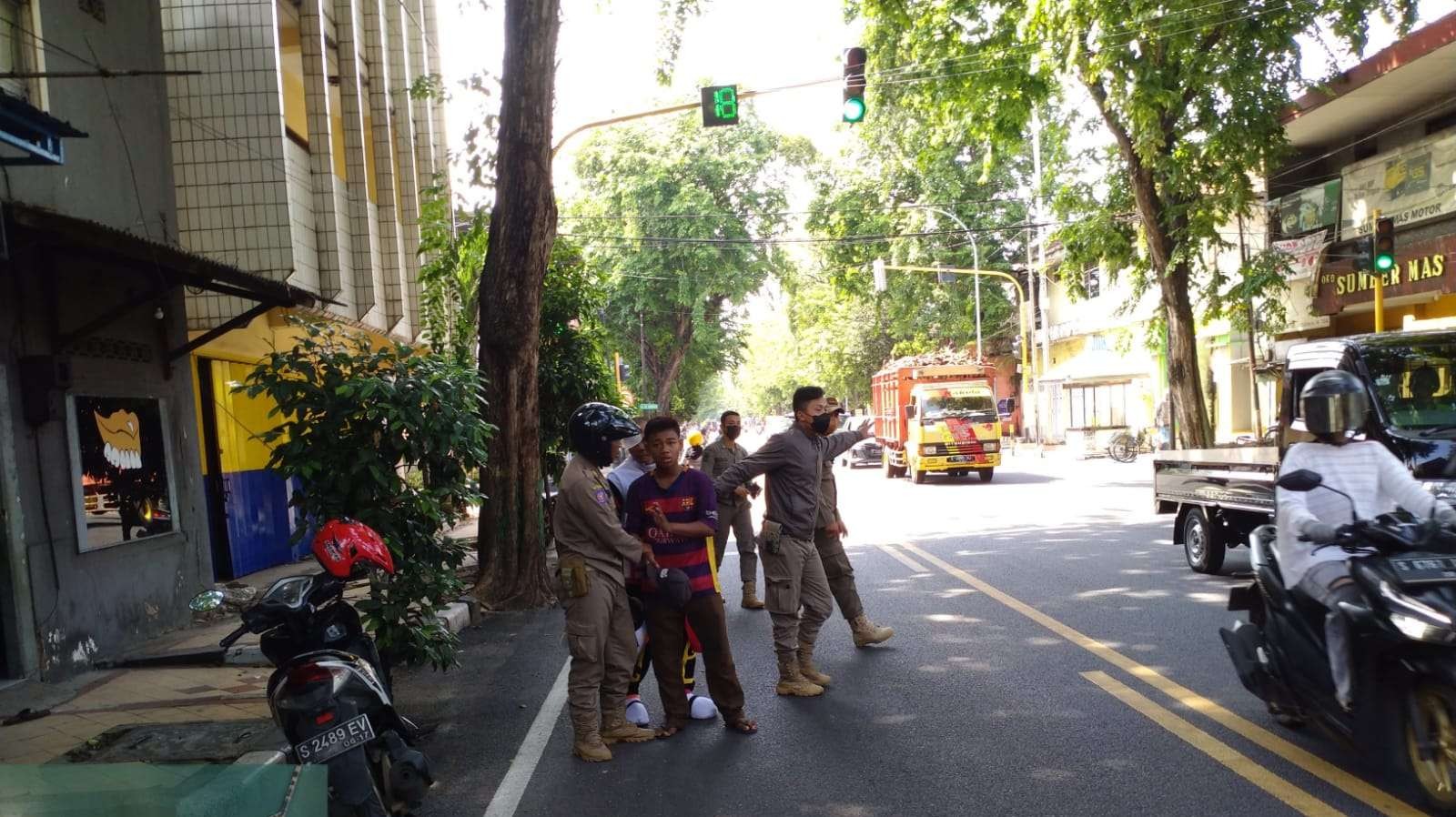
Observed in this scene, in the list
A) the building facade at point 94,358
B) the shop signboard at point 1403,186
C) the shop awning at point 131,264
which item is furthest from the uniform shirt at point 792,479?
the shop signboard at point 1403,186

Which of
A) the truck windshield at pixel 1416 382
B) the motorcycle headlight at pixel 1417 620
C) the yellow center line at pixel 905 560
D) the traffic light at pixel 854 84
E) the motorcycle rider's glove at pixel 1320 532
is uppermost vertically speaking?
the traffic light at pixel 854 84

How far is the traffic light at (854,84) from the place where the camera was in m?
11.9

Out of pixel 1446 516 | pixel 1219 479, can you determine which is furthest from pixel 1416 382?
pixel 1446 516

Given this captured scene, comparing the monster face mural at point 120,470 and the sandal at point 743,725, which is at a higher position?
the monster face mural at point 120,470

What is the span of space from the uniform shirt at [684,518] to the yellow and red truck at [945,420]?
727 inches

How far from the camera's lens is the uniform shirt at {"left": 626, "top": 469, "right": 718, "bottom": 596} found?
5523mm

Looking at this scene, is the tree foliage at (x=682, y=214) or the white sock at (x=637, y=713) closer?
the white sock at (x=637, y=713)

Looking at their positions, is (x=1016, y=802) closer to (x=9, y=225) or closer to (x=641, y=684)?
(x=641, y=684)

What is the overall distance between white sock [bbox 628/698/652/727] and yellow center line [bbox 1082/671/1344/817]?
252cm

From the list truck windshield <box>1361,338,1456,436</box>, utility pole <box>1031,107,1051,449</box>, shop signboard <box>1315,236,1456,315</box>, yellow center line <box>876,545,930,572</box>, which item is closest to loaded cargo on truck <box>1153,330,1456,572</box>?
truck windshield <box>1361,338,1456,436</box>

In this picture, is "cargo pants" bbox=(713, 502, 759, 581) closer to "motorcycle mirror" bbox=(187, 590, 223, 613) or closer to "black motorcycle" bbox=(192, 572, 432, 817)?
"black motorcycle" bbox=(192, 572, 432, 817)

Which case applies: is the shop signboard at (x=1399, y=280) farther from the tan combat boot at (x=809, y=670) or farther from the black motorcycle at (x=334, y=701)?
the black motorcycle at (x=334, y=701)

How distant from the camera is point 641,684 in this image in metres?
6.80

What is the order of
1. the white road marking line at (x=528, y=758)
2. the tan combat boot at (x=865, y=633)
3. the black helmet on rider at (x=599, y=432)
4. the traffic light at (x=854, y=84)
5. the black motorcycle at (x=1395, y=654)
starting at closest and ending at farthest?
the black motorcycle at (x=1395, y=654) → the white road marking line at (x=528, y=758) → the black helmet on rider at (x=599, y=432) → the tan combat boot at (x=865, y=633) → the traffic light at (x=854, y=84)
